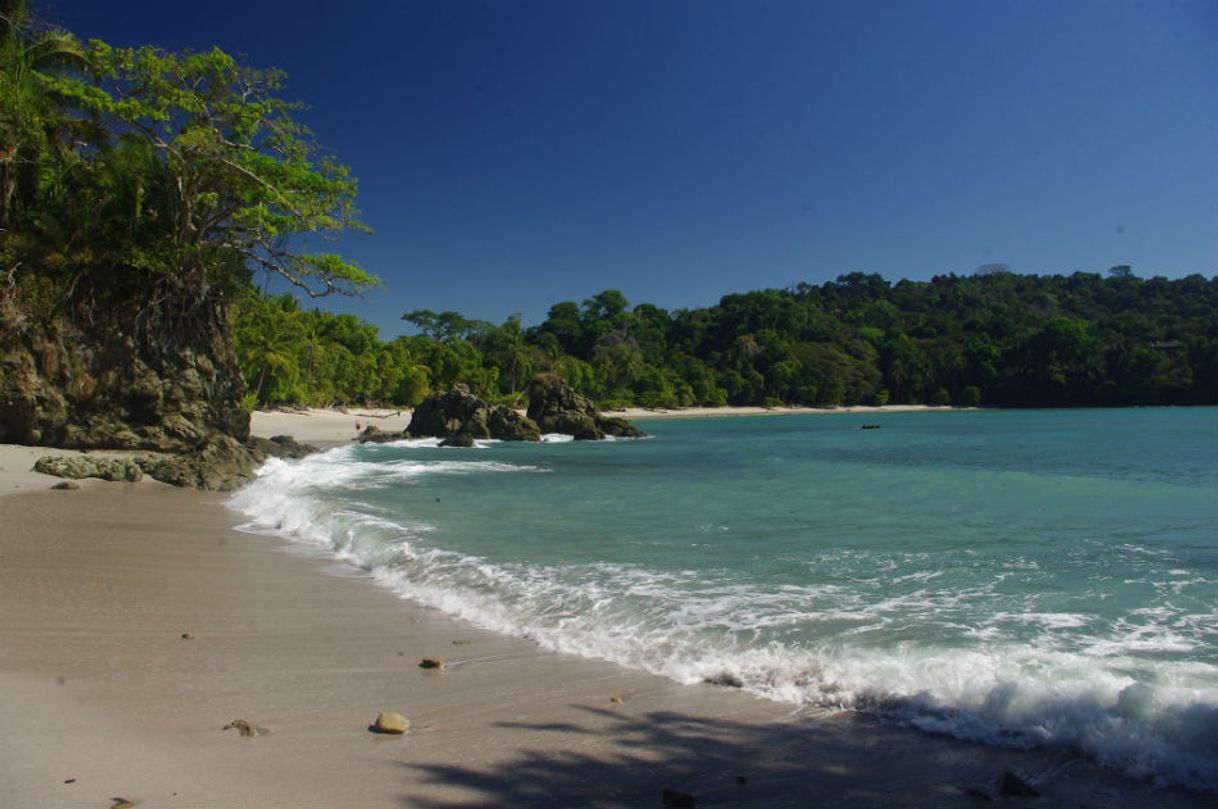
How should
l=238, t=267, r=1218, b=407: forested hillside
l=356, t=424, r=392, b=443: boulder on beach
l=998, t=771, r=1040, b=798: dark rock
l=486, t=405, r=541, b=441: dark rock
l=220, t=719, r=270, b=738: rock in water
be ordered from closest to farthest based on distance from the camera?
l=998, t=771, r=1040, b=798: dark rock
l=220, t=719, r=270, b=738: rock in water
l=356, t=424, r=392, b=443: boulder on beach
l=486, t=405, r=541, b=441: dark rock
l=238, t=267, r=1218, b=407: forested hillside

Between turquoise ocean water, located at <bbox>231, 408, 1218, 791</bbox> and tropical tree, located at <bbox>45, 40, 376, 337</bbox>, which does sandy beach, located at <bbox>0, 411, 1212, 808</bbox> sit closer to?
turquoise ocean water, located at <bbox>231, 408, 1218, 791</bbox>

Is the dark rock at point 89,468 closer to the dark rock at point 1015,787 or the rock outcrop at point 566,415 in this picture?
the dark rock at point 1015,787

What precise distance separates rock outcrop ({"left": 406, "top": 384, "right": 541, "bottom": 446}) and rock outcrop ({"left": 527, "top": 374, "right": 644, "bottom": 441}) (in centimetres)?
393

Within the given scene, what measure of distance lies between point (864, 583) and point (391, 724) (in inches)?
224

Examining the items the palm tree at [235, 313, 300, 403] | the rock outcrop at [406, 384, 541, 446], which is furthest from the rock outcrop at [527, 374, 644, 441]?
the palm tree at [235, 313, 300, 403]

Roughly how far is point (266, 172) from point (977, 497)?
2004cm

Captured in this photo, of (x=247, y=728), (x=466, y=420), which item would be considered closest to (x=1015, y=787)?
(x=247, y=728)

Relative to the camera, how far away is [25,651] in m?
4.86

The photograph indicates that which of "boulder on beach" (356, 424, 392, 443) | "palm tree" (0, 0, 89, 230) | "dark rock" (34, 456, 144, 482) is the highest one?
"palm tree" (0, 0, 89, 230)

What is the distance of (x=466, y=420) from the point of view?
43.2 m

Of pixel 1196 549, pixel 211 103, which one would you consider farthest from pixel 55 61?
pixel 1196 549

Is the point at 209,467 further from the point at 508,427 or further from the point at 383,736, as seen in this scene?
the point at 508,427

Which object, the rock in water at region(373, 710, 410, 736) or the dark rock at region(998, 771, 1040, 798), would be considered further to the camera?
the rock in water at region(373, 710, 410, 736)

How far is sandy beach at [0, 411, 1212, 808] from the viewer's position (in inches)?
128
